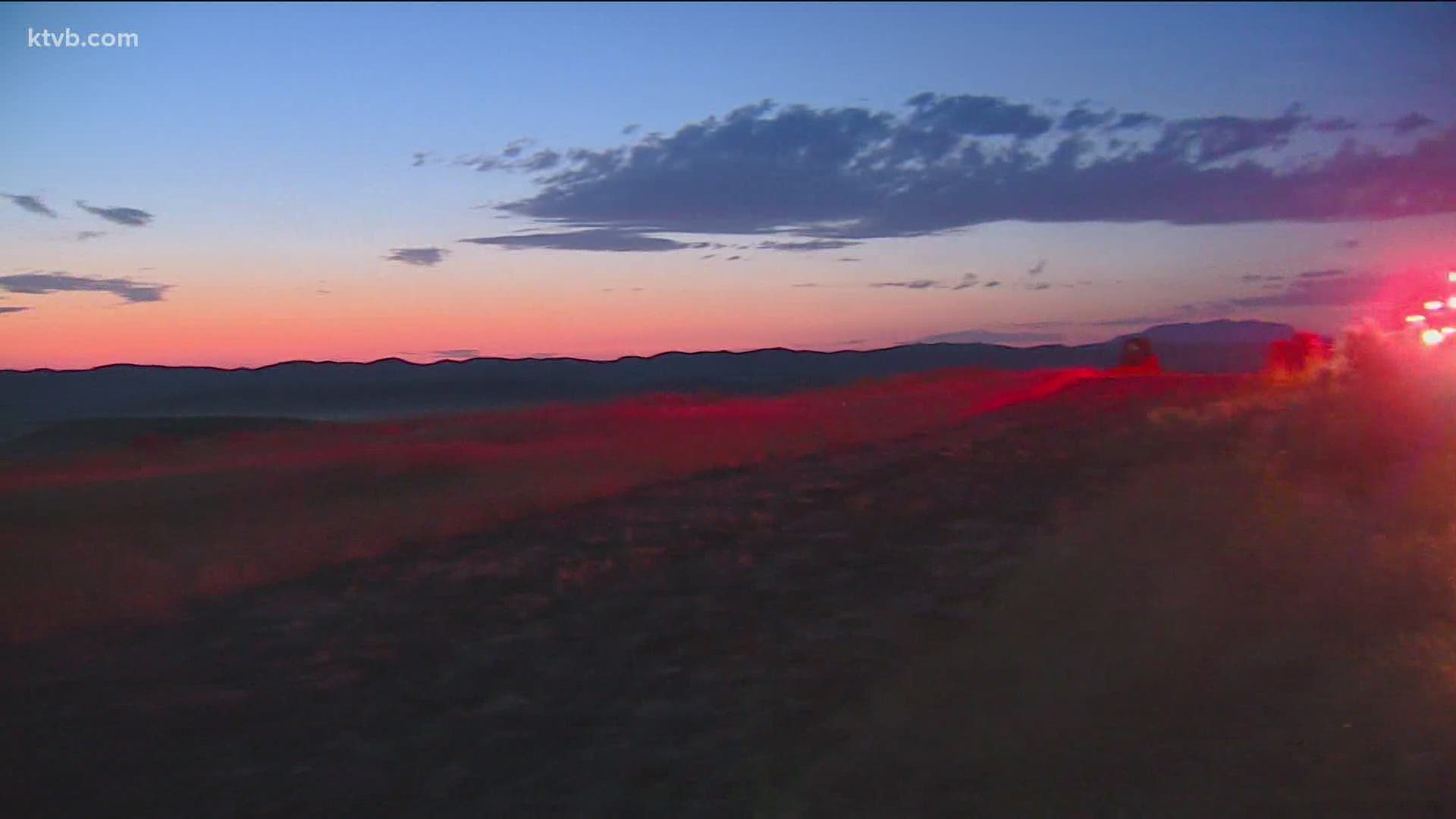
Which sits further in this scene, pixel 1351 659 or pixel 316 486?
pixel 316 486

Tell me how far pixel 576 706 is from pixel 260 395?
85.4 meters

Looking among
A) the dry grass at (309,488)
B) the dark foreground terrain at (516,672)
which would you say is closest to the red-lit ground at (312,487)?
the dry grass at (309,488)

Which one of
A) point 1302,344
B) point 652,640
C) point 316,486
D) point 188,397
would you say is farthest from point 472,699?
point 188,397

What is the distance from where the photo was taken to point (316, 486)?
26266 mm

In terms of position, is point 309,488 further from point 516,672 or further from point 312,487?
point 516,672

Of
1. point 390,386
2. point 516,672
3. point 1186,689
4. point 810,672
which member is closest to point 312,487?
point 516,672

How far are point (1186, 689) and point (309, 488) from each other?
2003 cm

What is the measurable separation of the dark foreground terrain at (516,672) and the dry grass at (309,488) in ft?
5.08

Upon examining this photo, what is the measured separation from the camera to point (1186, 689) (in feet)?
29.1

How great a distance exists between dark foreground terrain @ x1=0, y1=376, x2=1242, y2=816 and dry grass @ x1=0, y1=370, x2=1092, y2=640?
5.08 ft

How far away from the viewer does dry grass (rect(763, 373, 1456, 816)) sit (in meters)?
7.10

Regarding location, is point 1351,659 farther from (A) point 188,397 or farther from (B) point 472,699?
(A) point 188,397

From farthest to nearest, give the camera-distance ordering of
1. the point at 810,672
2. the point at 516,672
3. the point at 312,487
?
the point at 312,487, the point at 516,672, the point at 810,672

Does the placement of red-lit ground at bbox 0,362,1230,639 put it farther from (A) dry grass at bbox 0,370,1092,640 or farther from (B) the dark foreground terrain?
(B) the dark foreground terrain
